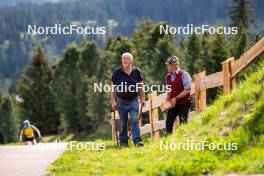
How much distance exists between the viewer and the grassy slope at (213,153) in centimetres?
862

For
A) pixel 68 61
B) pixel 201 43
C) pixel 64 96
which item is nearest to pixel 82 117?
pixel 64 96

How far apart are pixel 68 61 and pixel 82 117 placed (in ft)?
51.8

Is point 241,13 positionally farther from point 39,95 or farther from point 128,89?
point 128,89

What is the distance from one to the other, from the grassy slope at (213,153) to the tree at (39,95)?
94.5 m

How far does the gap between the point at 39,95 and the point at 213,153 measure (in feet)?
335

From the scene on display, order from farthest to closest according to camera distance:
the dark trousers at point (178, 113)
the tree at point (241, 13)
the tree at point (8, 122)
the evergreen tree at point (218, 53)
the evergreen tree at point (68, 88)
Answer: the tree at point (8, 122), the evergreen tree at point (68, 88), the tree at point (241, 13), the evergreen tree at point (218, 53), the dark trousers at point (178, 113)

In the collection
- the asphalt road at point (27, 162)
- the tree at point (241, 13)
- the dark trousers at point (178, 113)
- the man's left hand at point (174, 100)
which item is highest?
the tree at point (241, 13)

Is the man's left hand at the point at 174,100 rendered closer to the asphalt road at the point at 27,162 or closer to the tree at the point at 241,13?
the asphalt road at the point at 27,162

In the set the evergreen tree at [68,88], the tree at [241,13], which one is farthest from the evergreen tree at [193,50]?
the evergreen tree at [68,88]

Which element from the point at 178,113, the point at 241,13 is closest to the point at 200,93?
the point at 178,113

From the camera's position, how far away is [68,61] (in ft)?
351

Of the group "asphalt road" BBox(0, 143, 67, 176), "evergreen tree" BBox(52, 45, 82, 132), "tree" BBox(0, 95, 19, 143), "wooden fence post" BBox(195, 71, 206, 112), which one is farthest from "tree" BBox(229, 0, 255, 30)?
"asphalt road" BBox(0, 143, 67, 176)

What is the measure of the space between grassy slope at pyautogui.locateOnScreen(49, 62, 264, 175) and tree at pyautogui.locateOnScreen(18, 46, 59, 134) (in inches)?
3721

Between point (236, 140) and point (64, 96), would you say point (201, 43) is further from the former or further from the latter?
point (236, 140)
